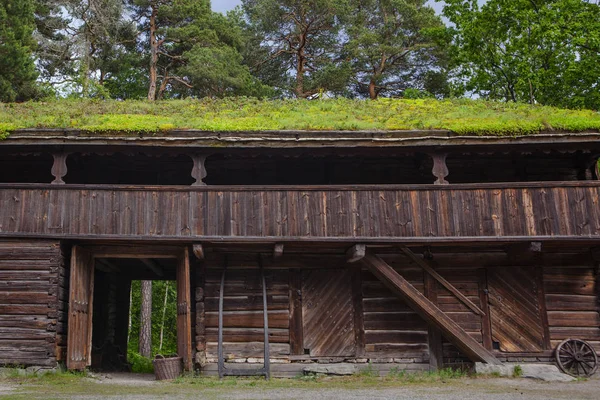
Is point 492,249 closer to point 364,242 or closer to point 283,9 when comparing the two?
point 364,242

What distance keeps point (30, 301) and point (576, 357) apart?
12.4 metres

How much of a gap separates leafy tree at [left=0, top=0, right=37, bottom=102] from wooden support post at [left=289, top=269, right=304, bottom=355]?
1700 cm

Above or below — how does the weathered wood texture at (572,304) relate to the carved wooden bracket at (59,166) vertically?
below

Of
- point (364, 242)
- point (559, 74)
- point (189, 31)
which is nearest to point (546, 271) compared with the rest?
point (364, 242)

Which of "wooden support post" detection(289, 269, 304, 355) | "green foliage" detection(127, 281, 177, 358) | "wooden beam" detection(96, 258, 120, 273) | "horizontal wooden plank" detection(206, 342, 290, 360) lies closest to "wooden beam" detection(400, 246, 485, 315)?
"wooden support post" detection(289, 269, 304, 355)

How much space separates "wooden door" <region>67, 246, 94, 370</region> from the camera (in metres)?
14.4

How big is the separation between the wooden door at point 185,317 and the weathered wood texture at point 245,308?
3.24 feet

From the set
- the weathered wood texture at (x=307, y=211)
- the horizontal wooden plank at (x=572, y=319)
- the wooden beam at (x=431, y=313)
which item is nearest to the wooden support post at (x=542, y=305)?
the horizontal wooden plank at (x=572, y=319)

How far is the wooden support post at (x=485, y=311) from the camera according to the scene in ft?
52.1

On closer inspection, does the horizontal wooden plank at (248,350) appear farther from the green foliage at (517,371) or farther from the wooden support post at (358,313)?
the green foliage at (517,371)

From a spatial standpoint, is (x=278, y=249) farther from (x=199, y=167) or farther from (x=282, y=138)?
(x=199, y=167)

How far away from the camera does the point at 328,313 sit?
52.6 feet

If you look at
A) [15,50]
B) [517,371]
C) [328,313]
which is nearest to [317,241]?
[328,313]

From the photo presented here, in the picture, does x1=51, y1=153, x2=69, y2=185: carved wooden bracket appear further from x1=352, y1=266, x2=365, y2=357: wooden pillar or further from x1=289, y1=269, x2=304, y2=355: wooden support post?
x1=352, y1=266, x2=365, y2=357: wooden pillar
